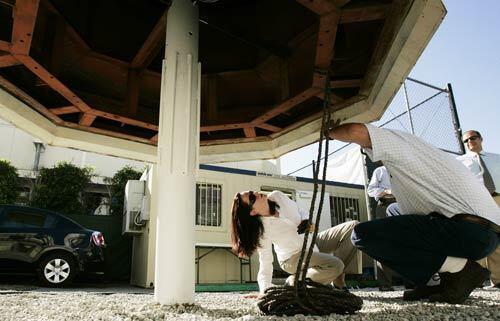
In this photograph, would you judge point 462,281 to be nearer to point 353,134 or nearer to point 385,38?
point 353,134

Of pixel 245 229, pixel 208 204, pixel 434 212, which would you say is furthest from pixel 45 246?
pixel 434 212

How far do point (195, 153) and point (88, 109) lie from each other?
5.65 feet

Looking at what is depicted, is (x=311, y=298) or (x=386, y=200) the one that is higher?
(x=386, y=200)

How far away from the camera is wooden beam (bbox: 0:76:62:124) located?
11.6 ft

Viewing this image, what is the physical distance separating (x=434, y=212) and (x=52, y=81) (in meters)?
3.30

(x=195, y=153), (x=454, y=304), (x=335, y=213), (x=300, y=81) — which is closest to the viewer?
(x=454, y=304)

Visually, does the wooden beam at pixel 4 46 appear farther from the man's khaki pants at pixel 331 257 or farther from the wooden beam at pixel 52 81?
the man's khaki pants at pixel 331 257

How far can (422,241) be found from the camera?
7.82 ft

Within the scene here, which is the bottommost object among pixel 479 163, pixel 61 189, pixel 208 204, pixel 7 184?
pixel 479 163

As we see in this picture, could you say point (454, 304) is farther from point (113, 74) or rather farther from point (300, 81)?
point (113, 74)

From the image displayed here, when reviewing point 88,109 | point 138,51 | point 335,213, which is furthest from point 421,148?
point 335,213

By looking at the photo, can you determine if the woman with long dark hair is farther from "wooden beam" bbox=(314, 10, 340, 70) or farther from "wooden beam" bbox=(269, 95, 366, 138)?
"wooden beam" bbox=(314, 10, 340, 70)

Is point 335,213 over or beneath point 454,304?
over

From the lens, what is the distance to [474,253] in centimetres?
232
